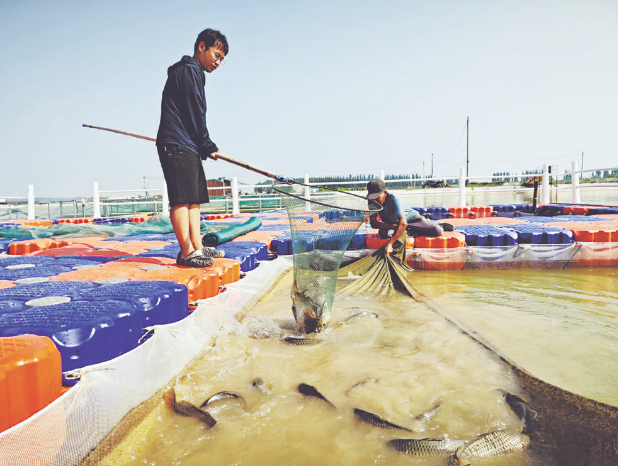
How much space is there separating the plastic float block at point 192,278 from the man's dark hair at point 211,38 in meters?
1.84

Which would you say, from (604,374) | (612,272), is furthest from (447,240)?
(604,374)

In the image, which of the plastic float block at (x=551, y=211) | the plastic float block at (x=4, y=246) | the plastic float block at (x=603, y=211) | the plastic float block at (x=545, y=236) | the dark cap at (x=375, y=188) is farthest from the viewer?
the plastic float block at (x=551, y=211)

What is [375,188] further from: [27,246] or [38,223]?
[38,223]

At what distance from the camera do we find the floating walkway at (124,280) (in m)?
1.50

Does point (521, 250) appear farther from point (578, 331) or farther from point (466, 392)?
point (466, 392)

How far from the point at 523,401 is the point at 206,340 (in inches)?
77.3

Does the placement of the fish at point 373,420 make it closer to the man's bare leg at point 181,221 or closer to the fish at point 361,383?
the fish at point 361,383

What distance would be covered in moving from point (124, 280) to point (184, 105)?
4.74 ft

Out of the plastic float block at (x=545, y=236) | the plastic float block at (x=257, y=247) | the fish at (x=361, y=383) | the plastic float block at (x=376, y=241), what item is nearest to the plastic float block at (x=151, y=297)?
the fish at (x=361, y=383)

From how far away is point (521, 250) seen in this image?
18.8 feet

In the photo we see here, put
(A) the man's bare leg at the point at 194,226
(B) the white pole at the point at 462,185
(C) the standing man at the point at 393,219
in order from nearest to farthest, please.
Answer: (A) the man's bare leg at the point at 194,226 → (C) the standing man at the point at 393,219 → (B) the white pole at the point at 462,185

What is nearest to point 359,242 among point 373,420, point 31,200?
point 373,420

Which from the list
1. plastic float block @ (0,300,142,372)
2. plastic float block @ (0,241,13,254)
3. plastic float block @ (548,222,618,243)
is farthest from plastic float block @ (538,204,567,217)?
plastic float block @ (0,241,13,254)

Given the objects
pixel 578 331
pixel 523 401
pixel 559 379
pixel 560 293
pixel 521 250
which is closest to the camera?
pixel 523 401
